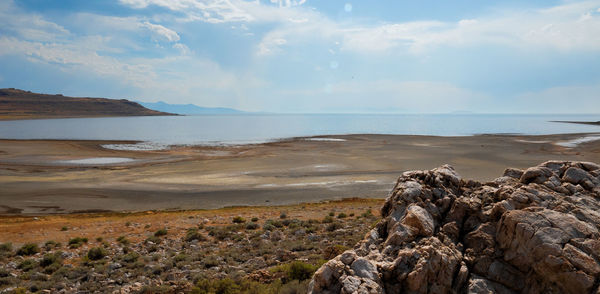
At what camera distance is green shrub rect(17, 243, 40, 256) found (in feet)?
43.1

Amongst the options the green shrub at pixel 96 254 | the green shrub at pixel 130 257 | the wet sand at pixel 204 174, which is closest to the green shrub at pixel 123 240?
the green shrub at pixel 96 254

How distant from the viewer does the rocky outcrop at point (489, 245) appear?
5.01m

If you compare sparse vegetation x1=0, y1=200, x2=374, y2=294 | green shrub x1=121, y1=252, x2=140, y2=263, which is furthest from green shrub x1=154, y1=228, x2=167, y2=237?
green shrub x1=121, y1=252, x2=140, y2=263

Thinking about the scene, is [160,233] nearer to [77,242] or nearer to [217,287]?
[77,242]

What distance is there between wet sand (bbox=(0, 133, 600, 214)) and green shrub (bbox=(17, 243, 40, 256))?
12.0m

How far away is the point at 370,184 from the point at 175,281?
25.1 metres

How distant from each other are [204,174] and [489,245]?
35.0 meters

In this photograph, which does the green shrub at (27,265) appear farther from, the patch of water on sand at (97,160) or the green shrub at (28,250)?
the patch of water on sand at (97,160)

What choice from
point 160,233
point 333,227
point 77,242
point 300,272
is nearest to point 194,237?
point 160,233

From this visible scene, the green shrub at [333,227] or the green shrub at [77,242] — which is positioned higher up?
the green shrub at [333,227]

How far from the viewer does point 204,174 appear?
1480 inches

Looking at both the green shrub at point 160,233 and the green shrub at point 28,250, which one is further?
Answer: the green shrub at point 160,233

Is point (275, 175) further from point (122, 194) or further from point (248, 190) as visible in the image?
point (122, 194)

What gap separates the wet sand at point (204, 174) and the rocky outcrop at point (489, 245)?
2108cm
